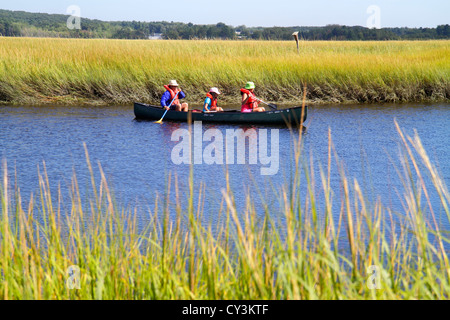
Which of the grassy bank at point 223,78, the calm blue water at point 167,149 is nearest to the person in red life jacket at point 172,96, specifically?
the calm blue water at point 167,149

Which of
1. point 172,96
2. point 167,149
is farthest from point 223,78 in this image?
point 167,149

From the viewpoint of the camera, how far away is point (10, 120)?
16469 millimetres

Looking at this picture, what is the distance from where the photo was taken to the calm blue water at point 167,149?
9.30m

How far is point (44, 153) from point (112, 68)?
8927mm

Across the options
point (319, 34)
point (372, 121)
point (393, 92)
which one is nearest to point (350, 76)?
point (393, 92)

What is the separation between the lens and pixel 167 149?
44.0 ft

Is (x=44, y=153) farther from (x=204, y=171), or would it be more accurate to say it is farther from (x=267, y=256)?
(x=267, y=256)

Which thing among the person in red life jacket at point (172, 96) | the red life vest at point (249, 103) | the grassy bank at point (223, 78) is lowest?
the red life vest at point (249, 103)

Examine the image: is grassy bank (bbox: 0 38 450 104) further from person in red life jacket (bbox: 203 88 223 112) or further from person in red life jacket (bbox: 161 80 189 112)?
person in red life jacket (bbox: 203 88 223 112)

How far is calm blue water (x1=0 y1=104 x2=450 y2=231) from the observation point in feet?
30.5

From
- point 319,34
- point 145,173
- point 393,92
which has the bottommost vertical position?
point 145,173

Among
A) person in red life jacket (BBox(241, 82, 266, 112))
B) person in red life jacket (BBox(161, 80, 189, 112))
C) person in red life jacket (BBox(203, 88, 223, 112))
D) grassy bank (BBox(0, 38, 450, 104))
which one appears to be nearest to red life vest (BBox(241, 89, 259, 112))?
person in red life jacket (BBox(241, 82, 266, 112))

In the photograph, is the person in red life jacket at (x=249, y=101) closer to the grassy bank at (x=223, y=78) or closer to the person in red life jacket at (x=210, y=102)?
the person in red life jacket at (x=210, y=102)

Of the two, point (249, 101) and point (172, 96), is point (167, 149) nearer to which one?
point (249, 101)
